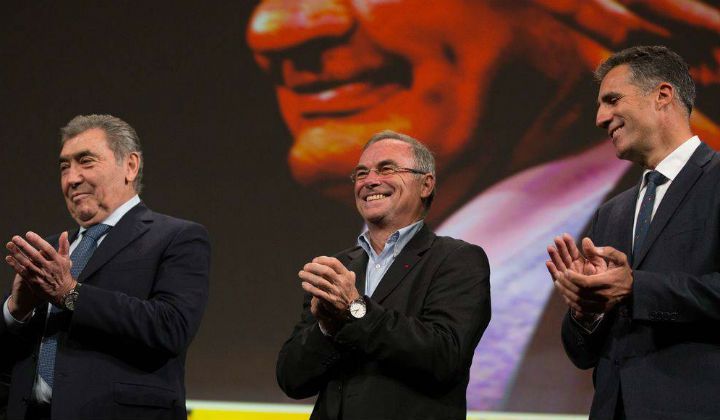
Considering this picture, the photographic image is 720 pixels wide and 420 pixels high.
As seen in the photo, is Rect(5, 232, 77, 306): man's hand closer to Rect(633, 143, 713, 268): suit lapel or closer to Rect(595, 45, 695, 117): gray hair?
Rect(633, 143, 713, 268): suit lapel

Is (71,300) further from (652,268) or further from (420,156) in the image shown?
(652,268)

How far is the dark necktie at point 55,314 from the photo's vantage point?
2.36m

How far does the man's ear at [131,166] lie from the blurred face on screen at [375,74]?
1.21 metres

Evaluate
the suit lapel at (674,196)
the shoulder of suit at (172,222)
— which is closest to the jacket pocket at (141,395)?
the shoulder of suit at (172,222)

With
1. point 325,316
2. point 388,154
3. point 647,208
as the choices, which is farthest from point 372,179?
point 647,208

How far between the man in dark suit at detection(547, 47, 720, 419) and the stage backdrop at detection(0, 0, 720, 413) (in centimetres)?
122

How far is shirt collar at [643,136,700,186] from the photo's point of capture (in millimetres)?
2162

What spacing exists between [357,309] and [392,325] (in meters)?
0.10

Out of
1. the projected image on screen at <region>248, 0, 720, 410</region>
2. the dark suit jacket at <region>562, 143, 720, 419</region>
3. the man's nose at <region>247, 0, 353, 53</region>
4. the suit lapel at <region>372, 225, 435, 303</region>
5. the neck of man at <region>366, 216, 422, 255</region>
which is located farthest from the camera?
the man's nose at <region>247, 0, 353, 53</region>

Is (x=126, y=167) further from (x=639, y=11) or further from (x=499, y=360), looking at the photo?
(x=639, y=11)

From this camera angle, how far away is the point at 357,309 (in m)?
2.03

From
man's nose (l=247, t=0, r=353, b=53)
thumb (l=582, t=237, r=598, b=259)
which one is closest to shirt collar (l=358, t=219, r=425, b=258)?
thumb (l=582, t=237, r=598, b=259)

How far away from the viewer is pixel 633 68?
7.66 feet

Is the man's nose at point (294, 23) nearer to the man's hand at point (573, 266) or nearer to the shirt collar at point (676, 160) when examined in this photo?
the shirt collar at point (676, 160)
